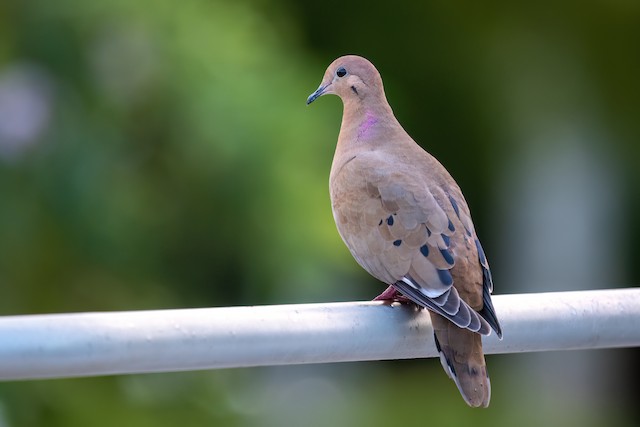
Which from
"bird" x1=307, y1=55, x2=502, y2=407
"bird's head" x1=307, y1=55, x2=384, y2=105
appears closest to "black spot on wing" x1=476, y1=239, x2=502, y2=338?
"bird" x1=307, y1=55, x2=502, y2=407

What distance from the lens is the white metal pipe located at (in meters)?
1.09

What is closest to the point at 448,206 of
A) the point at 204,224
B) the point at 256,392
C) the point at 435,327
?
the point at 435,327

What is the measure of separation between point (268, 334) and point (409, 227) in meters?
0.72

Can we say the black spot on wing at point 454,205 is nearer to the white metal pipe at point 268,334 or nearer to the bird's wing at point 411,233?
the bird's wing at point 411,233

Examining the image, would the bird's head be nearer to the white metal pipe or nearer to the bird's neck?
the bird's neck

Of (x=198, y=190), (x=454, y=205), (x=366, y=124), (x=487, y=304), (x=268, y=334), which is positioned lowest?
(x=268, y=334)

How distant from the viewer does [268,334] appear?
4.05 ft

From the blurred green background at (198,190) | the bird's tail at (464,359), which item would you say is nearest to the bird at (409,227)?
the bird's tail at (464,359)

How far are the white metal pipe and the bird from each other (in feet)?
0.26

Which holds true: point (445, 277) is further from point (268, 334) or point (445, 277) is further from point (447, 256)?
point (268, 334)

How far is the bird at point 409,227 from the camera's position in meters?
1.67

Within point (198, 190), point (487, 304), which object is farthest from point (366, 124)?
point (198, 190)

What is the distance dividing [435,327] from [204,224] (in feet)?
5.79

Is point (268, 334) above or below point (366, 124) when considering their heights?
below
